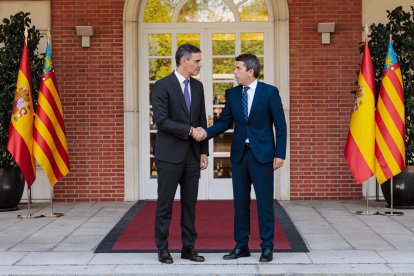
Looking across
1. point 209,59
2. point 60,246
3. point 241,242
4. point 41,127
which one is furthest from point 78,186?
point 241,242

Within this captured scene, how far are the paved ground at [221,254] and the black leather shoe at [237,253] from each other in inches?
2.7

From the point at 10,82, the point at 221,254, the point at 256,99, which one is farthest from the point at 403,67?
the point at 10,82

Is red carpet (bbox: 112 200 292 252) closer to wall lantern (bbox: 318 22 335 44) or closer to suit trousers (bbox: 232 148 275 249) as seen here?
suit trousers (bbox: 232 148 275 249)

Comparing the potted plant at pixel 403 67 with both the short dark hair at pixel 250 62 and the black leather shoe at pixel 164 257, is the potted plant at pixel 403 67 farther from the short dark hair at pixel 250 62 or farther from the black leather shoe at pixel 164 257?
the black leather shoe at pixel 164 257

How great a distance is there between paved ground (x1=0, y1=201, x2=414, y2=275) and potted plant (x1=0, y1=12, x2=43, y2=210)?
0.32 m

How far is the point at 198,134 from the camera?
596 cm

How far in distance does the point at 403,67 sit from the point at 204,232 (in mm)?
3519

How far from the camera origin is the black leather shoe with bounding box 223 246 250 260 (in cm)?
623

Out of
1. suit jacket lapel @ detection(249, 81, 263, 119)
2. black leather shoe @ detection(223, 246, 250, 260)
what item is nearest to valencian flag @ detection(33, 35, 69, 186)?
black leather shoe @ detection(223, 246, 250, 260)

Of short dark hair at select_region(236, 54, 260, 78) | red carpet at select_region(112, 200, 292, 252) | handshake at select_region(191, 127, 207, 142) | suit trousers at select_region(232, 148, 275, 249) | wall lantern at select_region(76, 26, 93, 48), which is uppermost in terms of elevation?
wall lantern at select_region(76, 26, 93, 48)

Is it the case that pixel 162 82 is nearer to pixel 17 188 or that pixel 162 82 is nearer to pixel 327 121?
pixel 17 188

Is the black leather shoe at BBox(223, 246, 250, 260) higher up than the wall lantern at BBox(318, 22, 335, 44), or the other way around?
the wall lantern at BBox(318, 22, 335, 44)

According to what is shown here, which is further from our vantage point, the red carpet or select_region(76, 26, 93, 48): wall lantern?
select_region(76, 26, 93, 48): wall lantern

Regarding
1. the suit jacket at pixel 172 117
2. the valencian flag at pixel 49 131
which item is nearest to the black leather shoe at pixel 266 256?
the suit jacket at pixel 172 117
